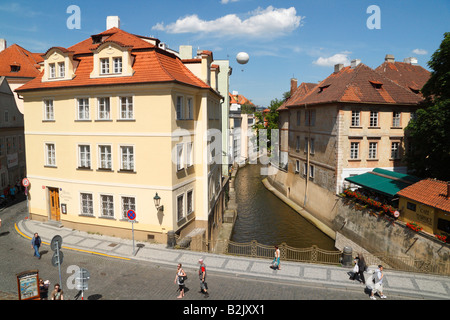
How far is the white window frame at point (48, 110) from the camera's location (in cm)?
2227

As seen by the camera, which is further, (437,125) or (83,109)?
(437,125)

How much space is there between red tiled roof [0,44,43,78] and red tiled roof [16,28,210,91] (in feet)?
75.1

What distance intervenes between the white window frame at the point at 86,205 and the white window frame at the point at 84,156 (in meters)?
1.95

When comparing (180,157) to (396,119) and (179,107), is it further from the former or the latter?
(396,119)

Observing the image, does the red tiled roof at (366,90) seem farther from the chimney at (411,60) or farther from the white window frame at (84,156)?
the white window frame at (84,156)

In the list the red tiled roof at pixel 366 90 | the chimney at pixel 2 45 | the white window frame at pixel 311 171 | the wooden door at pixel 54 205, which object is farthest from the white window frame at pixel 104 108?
the chimney at pixel 2 45

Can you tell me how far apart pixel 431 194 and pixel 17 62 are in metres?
49.4

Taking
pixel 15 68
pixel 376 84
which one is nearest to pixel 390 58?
pixel 376 84

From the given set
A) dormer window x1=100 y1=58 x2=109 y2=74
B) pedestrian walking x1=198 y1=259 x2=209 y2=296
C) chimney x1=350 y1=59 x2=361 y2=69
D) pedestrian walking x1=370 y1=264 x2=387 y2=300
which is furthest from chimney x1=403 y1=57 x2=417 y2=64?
pedestrian walking x1=198 y1=259 x2=209 y2=296

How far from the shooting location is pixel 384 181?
28328 mm

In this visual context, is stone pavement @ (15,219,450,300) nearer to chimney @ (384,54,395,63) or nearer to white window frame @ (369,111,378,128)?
white window frame @ (369,111,378,128)

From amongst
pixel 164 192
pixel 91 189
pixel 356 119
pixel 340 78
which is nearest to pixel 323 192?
pixel 356 119

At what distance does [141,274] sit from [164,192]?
213 inches

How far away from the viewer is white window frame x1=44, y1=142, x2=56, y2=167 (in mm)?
22781
